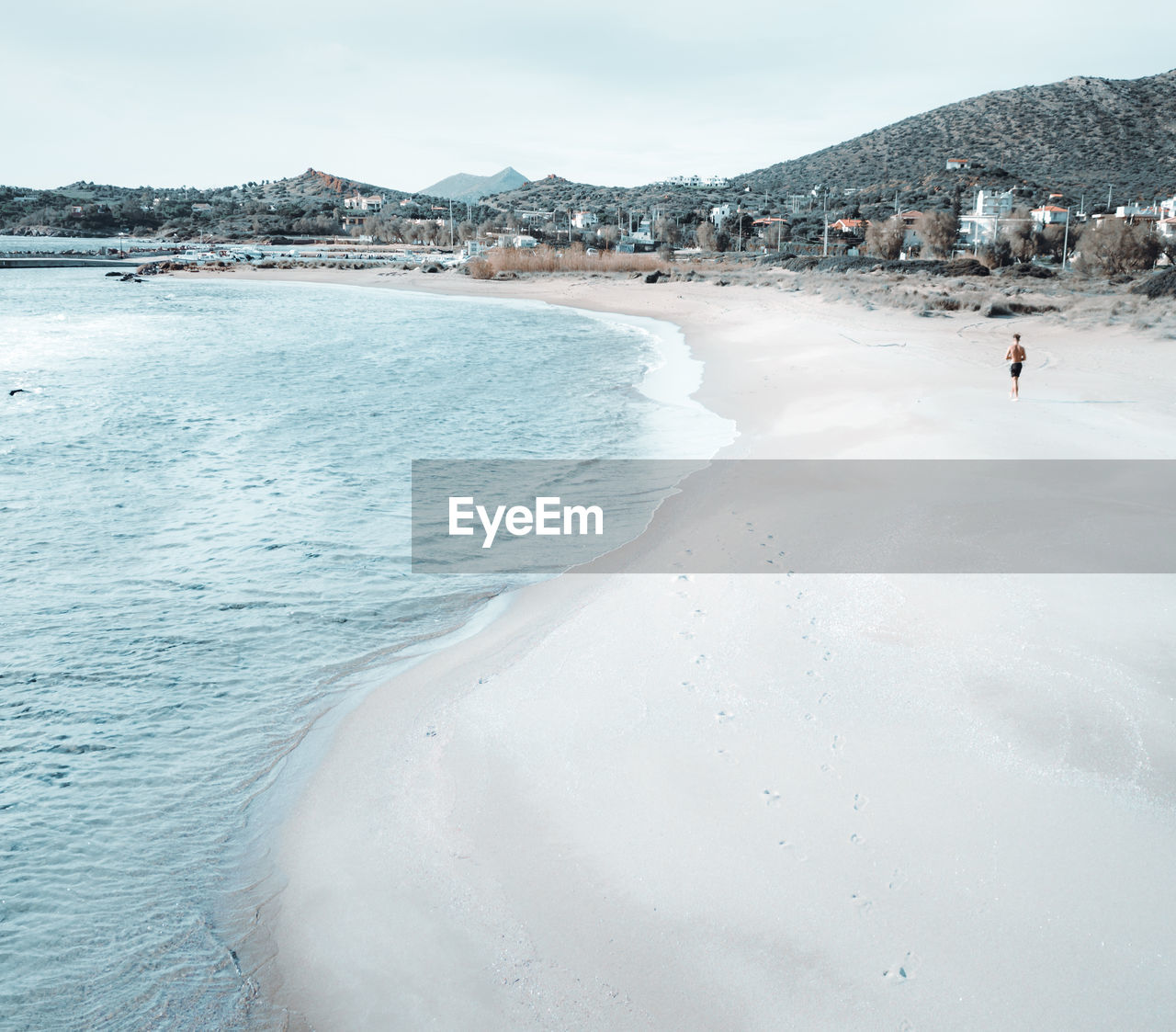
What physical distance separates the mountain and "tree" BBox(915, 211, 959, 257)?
33121mm

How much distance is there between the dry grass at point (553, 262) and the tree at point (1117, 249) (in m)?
27.6

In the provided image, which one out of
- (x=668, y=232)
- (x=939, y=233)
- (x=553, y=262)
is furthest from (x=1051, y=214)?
(x=553, y=262)

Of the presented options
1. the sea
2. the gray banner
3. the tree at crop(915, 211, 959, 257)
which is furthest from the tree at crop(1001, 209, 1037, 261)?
the gray banner

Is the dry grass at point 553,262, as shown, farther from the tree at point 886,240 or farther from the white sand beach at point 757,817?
the white sand beach at point 757,817

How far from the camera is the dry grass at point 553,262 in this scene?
60.9m

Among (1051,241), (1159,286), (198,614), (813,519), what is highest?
(1051,241)

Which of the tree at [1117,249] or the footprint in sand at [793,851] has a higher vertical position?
the tree at [1117,249]

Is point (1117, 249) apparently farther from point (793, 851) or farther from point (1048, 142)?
point (1048, 142)

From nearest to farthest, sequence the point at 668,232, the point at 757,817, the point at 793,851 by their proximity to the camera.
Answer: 1. the point at 793,851
2. the point at 757,817
3. the point at 668,232

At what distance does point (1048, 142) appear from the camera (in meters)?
94.5

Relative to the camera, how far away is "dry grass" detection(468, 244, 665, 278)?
60.9 metres

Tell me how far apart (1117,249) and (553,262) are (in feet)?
117

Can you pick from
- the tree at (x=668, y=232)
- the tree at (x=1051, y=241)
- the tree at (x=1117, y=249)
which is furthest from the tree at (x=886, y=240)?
the tree at (x=668, y=232)

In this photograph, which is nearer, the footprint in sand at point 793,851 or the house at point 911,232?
the footprint in sand at point 793,851
